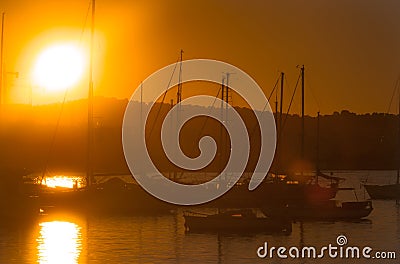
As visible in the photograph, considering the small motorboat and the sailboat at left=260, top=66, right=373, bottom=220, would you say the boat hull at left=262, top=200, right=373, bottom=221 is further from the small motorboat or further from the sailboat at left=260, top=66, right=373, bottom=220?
the small motorboat

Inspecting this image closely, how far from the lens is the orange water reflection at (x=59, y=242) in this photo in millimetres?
15734

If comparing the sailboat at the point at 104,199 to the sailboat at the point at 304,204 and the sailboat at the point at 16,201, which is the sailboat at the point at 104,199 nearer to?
the sailboat at the point at 16,201

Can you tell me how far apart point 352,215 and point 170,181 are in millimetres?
4962

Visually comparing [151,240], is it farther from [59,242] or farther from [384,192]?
[384,192]

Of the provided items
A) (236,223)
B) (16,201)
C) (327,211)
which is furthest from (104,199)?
(327,211)

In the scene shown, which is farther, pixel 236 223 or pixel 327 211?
pixel 327 211

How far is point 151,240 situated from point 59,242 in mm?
1755

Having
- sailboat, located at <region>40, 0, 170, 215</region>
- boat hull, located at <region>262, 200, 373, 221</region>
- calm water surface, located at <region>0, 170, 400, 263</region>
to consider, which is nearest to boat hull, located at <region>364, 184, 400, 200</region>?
calm water surface, located at <region>0, 170, 400, 263</region>

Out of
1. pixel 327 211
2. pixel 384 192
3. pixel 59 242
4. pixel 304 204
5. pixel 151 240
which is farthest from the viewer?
pixel 384 192

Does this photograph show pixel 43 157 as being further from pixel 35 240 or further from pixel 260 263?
pixel 260 263

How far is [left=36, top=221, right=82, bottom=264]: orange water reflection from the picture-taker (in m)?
15.7

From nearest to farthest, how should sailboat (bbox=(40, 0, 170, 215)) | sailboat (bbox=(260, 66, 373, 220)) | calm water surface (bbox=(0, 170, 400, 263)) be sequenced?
calm water surface (bbox=(0, 170, 400, 263))
sailboat (bbox=(40, 0, 170, 215))
sailboat (bbox=(260, 66, 373, 220))

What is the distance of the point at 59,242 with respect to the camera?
17922 mm

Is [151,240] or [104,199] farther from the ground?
[104,199]
